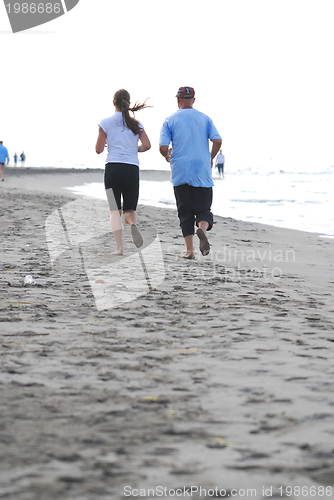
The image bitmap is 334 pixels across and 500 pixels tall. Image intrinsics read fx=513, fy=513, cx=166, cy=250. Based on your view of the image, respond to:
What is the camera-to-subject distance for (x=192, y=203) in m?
5.39

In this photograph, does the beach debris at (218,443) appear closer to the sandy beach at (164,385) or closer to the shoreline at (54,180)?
the sandy beach at (164,385)

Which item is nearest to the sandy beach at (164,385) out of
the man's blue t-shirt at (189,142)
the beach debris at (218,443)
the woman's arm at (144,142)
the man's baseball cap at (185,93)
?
the beach debris at (218,443)

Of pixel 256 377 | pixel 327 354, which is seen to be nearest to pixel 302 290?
pixel 327 354

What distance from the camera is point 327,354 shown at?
2.55 metres

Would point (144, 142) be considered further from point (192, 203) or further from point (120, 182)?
point (192, 203)

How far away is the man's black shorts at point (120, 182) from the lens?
210 inches

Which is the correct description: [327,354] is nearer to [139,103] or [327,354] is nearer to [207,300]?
[207,300]

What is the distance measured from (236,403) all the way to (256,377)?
29cm

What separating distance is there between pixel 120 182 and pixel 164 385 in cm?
347

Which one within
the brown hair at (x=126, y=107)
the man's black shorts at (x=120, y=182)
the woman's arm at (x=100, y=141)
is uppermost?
the brown hair at (x=126, y=107)

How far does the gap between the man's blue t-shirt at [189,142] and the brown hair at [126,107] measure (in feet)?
0.96

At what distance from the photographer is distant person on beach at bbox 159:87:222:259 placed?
525 centimetres

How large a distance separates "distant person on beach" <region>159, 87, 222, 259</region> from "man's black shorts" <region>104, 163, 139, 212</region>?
1.34ft

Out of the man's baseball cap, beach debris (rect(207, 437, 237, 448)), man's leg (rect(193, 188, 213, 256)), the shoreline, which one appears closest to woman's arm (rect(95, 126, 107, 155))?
the man's baseball cap
